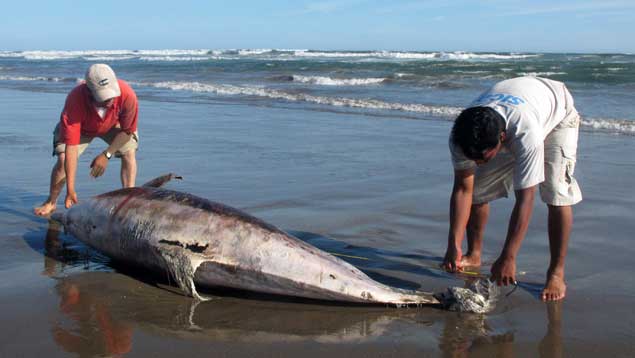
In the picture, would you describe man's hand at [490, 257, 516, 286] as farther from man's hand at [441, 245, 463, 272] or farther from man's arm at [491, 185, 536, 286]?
man's hand at [441, 245, 463, 272]

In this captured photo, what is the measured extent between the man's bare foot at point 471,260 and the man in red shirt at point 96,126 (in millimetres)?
3011

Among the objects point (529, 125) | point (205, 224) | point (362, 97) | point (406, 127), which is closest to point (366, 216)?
point (205, 224)

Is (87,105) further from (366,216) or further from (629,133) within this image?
(629,133)

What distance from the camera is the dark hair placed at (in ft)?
11.5

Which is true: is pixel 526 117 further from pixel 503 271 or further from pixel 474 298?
pixel 474 298

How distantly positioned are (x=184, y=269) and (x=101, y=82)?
79.4 inches

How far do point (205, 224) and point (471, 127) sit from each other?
1.81 metres


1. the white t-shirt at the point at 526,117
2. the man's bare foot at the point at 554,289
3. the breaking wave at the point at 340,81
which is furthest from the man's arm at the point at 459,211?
the breaking wave at the point at 340,81

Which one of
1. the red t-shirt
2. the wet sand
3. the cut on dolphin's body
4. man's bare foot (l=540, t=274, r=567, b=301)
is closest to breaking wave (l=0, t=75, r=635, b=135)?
the wet sand

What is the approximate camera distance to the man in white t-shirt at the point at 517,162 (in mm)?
3619

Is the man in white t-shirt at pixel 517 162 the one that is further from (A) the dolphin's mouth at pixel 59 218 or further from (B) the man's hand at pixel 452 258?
(A) the dolphin's mouth at pixel 59 218

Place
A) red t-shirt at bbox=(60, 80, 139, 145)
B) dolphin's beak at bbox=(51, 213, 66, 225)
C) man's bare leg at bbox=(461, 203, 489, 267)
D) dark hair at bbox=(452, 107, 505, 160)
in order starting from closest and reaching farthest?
dark hair at bbox=(452, 107, 505, 160)
man's bare leg at bbox=(461, 203, 489, 267)
dolphin's beak at bbox=(51, 213, 66, 225)
red t-shirt at bbox=(60, 80, 139, 145)

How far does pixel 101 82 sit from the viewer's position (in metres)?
5.36

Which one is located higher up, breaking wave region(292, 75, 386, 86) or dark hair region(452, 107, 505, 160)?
dark hair region(452, 107, 505, 160)
